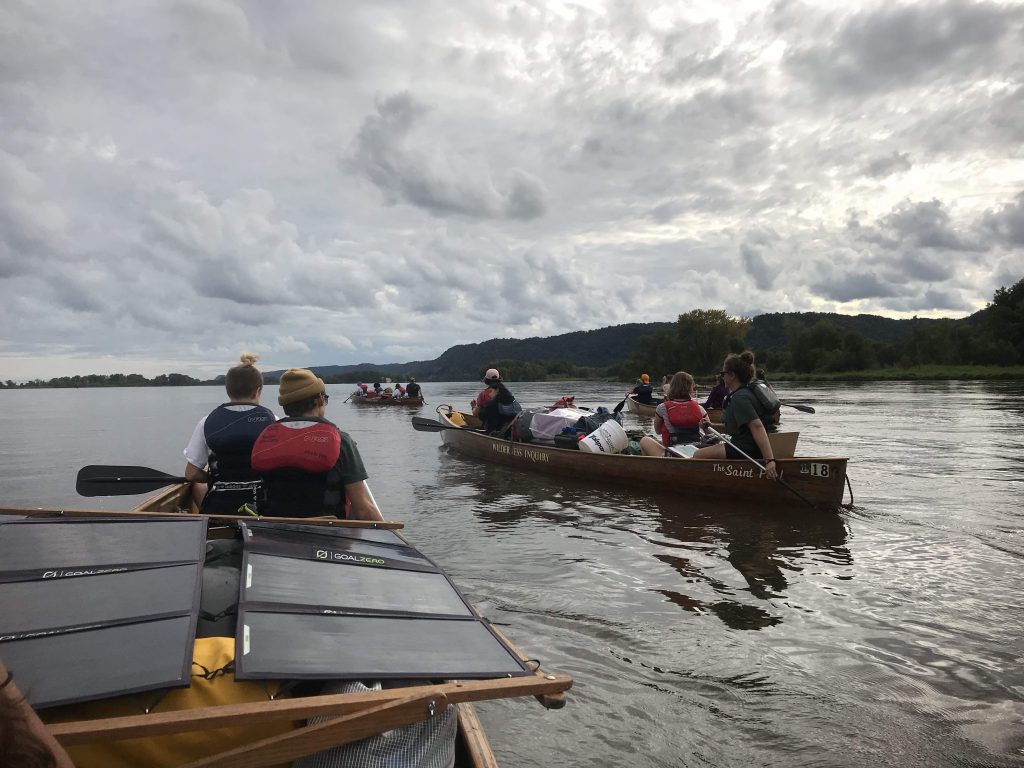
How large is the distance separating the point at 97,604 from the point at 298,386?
2381 mm

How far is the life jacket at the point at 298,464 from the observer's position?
14.2 feet

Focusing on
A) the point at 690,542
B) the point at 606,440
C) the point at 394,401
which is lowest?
the point at 690,542

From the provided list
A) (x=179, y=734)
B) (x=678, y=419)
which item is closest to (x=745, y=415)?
(x=678, y=419)

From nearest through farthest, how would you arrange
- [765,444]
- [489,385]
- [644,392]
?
[765,444] < [489,385] < [644,392]

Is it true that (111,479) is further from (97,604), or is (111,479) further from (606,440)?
(606,440)

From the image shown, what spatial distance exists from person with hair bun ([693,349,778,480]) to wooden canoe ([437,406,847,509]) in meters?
0.22

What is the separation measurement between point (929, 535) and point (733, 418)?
2572 mm

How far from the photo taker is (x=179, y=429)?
2995 centimetres

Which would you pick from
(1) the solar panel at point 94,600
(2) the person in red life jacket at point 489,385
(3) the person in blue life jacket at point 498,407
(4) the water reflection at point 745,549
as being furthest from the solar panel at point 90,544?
(3) the person in blue life jacket at point 498,407

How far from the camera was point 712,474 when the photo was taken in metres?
9.44

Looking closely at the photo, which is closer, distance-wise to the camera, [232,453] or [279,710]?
[279,710]

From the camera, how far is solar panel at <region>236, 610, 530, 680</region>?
218cm

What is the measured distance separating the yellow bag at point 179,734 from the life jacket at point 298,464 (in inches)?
88.5

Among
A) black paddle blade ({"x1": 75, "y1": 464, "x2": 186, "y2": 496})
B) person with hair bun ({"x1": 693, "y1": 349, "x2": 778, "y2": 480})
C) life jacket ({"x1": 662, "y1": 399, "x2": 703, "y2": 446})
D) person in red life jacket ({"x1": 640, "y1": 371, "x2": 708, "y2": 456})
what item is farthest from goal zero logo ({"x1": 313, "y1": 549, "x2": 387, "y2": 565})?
life jacket ({"x1": 662, "y1": 399, "x2": 703, "y2": 446})
